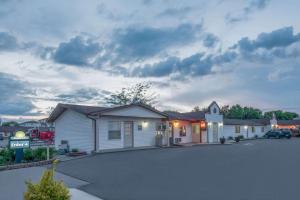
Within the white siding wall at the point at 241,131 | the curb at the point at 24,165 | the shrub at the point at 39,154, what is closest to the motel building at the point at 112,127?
the shrub at the point at 39,154

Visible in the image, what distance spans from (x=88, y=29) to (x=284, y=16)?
1235 cm

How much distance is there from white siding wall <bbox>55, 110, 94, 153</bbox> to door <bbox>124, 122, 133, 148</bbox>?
3.40 meters

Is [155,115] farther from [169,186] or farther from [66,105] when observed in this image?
[169,186]

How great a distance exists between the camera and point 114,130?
27359mm

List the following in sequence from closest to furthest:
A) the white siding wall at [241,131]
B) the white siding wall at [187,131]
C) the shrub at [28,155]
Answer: the shrub at [28,155], the white siding wall at [187,131], the white siding wall at [241,131]

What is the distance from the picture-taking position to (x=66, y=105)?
90.6ft

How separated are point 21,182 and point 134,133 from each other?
56.1 feet

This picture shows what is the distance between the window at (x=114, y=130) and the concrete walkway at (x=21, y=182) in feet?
36.4

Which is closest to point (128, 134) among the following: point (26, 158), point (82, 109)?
point (82, 109)

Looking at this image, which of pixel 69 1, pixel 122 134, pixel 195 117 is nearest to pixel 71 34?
pixel 69 1

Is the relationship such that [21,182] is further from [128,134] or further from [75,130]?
[128,134]

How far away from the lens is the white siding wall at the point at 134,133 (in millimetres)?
26266

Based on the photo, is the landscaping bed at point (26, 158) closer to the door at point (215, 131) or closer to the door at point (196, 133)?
the door at point (196, 133)

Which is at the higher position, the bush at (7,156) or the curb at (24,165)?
the bush at (7,156)
